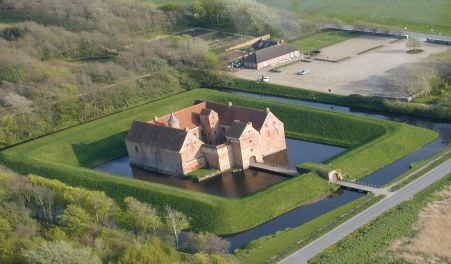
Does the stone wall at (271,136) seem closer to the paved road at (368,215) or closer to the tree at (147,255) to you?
the paved road at (368,215)

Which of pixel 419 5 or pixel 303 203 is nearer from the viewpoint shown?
pixel 303 203

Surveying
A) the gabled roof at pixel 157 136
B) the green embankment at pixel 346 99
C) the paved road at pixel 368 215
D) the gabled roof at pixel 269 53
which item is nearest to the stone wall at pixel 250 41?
the gabled roof at pixel 269 53

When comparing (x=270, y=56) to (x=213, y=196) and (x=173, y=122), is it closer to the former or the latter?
(x=173, y=122)

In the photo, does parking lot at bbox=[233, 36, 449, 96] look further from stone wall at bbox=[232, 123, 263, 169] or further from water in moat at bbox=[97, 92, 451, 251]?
stone wall at bbox=[232, 123, 263, 169]

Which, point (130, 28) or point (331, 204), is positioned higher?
point (130, 28)

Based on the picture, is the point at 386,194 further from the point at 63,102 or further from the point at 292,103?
the point at 63,102

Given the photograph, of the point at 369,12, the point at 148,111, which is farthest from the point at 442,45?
the point at 148,111
